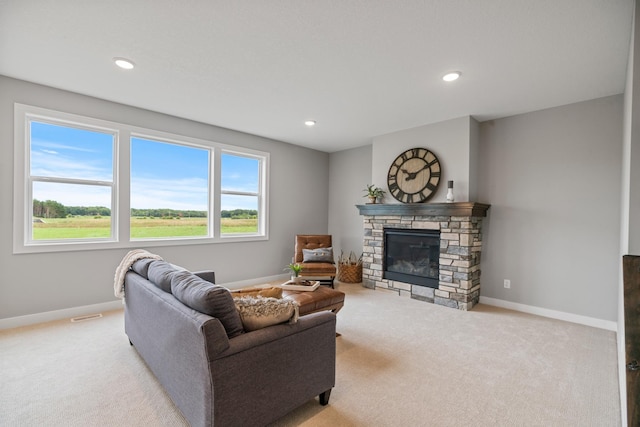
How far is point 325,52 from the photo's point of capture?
2.57 metres

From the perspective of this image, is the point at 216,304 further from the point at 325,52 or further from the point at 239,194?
the point at 239,194

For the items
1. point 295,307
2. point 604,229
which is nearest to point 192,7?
point 295,307

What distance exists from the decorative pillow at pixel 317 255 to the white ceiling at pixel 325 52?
2342mm

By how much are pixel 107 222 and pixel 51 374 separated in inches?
80.3

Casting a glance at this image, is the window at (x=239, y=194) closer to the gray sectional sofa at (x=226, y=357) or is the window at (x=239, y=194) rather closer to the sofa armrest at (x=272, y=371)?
the gray sectional sofa at (x=226, y=357)

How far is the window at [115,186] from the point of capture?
133 inches

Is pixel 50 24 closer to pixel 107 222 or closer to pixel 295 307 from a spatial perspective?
pixel 107 222

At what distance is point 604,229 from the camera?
3.44m

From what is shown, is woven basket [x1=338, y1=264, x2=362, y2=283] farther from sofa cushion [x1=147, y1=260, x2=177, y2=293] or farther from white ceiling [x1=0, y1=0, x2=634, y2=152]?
sofa cushion [x1=147, y1=260, x2=177, y2=293]

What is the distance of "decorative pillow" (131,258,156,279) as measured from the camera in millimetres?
2411

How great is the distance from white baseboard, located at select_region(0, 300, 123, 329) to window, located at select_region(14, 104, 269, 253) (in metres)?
0.72

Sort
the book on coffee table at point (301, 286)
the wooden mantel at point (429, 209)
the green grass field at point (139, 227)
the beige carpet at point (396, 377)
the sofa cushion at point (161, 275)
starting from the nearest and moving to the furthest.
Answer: the beige carpet at point (396, 377), the sofa cushion at point (161, 275), the book on coffee table at point (301, 286), the green grass field at point (139, 227), the wooden mantel at point (429, 209)

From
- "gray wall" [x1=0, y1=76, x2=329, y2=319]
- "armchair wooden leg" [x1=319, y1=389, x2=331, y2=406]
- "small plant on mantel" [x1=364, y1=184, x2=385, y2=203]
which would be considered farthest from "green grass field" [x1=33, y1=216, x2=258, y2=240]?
"armchair wooden leg" [x1=319, y1=389, x2=331, y2=406]

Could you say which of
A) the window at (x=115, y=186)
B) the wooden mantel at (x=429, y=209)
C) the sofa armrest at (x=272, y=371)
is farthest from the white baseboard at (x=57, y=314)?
the wooden mantel at (x=429, y=209)
